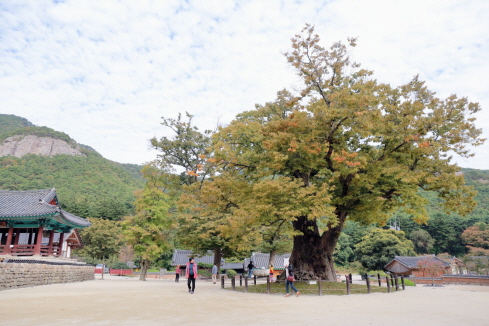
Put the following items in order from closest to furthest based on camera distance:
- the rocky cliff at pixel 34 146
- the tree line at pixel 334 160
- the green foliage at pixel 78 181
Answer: the tree line at pixel 334 160 → the green foliage at pixel 78 181 → the rocky cliff at pixel 34 146

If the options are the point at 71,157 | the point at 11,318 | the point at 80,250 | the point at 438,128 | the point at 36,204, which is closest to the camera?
the point at 11,318

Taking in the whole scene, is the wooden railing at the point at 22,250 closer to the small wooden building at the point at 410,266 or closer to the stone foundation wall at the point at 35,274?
the stone foundation wall at the point at 35,274

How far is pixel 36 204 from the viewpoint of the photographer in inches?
956

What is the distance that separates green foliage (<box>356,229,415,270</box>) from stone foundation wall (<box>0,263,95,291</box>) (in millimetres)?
37214

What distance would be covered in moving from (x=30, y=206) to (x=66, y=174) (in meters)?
54.8

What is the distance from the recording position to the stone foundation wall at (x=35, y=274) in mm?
14188

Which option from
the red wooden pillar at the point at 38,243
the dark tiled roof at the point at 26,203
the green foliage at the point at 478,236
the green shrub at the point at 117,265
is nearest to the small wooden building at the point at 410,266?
the green foliage at the point at 478,236

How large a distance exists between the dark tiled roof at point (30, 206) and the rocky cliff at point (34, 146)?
239 ft

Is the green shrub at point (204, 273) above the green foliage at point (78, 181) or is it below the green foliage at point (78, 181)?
→ below

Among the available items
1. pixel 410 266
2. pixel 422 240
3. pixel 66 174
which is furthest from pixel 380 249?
pixel 66 174

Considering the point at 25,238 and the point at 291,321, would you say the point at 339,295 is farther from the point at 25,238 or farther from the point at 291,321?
the point at 25,238

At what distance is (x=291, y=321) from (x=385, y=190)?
1025 centimetres

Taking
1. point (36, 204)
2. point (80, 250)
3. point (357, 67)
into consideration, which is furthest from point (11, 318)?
point (80, 250)

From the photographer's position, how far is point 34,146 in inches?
3615
